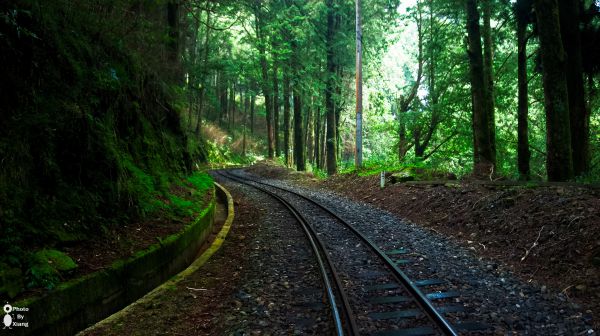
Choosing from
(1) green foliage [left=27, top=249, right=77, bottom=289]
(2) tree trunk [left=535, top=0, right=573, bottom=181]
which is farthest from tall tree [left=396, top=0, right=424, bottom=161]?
(1) green foliage [left=27, top=249, right=77, bottom=289]

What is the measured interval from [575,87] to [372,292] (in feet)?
28.3

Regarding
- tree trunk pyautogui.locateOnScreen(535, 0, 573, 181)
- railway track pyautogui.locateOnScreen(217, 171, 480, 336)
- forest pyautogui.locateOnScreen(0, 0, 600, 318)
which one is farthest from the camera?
tree trunk pyautogui.locateOnScreen(535, 0, 573, 181)

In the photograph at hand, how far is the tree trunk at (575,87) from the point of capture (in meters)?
9.50

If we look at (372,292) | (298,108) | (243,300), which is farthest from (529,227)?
(298,108)

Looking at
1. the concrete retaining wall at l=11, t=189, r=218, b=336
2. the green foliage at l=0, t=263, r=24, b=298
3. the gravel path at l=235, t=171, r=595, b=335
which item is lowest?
the gravel path at l=235, t=171, r=595, b=335

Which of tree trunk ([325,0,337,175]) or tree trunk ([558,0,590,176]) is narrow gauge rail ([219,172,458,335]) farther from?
tree trunk ([325,0,337,175])

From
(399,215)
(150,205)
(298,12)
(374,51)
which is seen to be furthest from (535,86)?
(150,205)

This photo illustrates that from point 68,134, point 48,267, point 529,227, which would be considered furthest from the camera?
point 529,227

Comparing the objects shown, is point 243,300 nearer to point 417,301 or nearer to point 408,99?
point 417,301

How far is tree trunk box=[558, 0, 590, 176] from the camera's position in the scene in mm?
9500

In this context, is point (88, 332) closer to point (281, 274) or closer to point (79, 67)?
point (281, 274)

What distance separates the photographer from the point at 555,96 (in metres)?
7.83

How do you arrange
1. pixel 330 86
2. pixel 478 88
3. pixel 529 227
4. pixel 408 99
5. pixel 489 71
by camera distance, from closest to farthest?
pixel 529 227 < pixel 478 88 < pixel 489 71 < pixel 330 86 < pixel 408 99

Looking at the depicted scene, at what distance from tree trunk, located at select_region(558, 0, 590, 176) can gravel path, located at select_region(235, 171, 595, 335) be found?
504 centimetres
